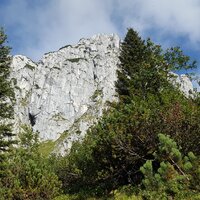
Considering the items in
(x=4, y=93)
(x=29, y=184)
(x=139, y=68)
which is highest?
(x=4, y=93)

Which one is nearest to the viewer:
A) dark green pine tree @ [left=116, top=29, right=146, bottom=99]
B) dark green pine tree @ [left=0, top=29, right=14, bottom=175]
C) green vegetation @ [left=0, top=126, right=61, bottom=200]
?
green vegetation @ [left=0, top=126, right=61, bottom=200]

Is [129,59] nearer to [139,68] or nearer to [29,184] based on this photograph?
[139,68]

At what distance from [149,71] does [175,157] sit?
23.8 m

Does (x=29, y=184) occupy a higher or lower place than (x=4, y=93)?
lower

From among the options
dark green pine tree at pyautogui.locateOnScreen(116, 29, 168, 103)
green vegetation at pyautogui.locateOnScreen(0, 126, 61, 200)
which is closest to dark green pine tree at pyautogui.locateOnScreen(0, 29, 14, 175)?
dark green pine tree at pyautogui.locateOnScreen(116, 29, 168, 103)

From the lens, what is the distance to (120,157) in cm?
2272

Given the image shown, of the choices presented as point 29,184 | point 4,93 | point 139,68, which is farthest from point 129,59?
point 29,184

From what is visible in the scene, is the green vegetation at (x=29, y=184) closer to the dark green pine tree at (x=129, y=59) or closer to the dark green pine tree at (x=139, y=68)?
the dark green pine tree at (x=139, y=68)

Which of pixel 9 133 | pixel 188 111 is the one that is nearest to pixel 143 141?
pixel 188 111

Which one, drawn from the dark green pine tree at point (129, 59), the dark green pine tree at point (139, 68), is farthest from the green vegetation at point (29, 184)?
the dark green pine tree at point (129, 59)

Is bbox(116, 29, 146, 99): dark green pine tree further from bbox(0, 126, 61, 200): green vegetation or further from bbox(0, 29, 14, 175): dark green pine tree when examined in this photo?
bbox(0, 126, 61, 200): green vegetation

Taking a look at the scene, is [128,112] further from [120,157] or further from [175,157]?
[175,157]

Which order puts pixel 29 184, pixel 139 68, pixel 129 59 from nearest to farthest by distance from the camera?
pixel 29 184 → pixel 139 68 → pixel 129 59

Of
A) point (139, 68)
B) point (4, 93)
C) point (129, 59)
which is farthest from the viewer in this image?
point (129, 59)
